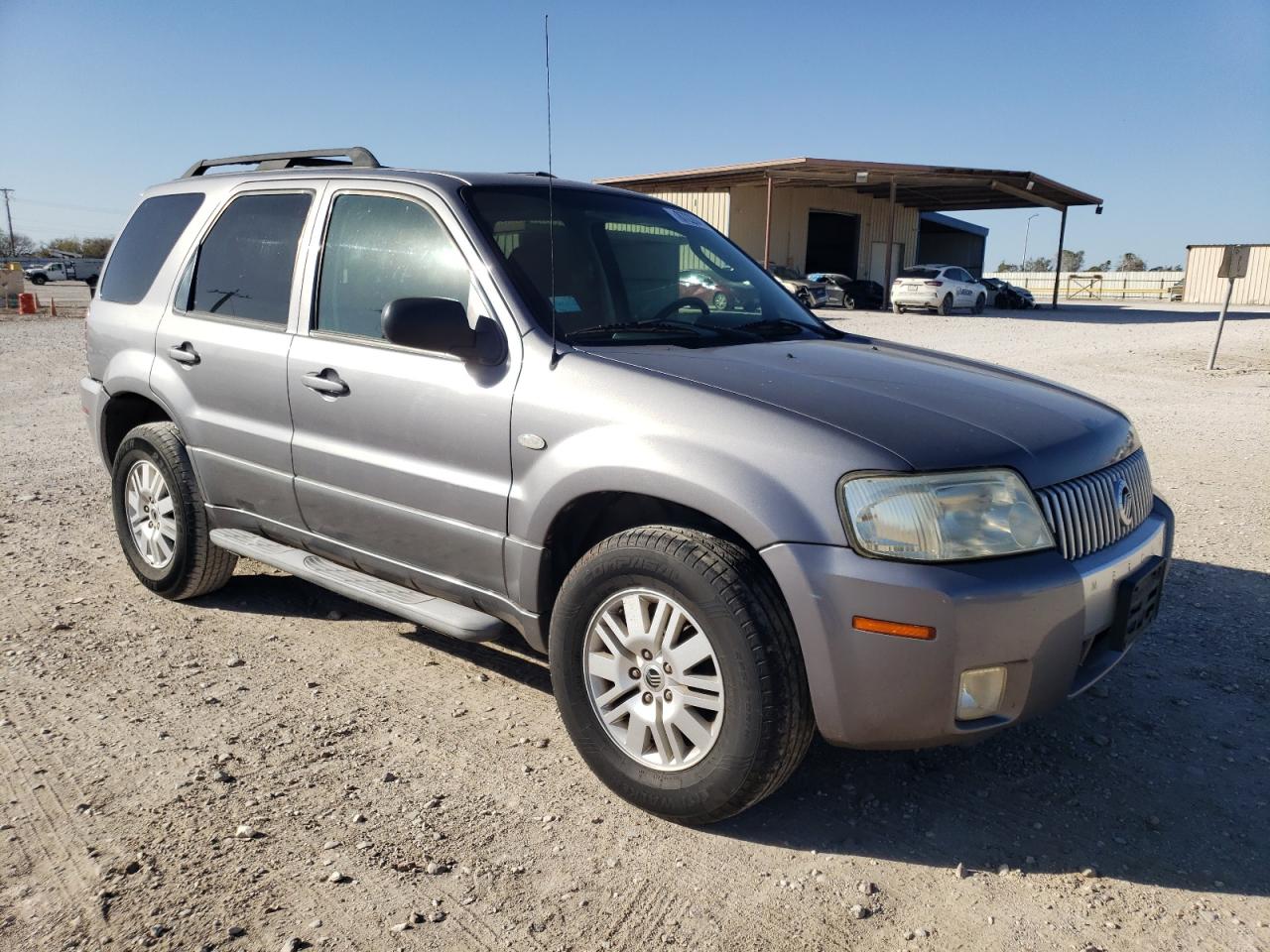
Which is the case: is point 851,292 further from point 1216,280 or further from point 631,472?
point 631,472

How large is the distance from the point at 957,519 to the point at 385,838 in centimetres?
179

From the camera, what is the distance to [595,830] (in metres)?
2.88

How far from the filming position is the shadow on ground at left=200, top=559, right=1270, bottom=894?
2781mm

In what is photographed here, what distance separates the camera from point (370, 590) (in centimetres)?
367

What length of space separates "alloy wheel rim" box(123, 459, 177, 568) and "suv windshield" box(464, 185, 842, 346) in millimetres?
2167

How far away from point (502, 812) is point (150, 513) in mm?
2741

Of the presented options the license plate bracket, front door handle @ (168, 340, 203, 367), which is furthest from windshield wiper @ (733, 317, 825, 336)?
front door handle @ (168, 340, 203, 367)

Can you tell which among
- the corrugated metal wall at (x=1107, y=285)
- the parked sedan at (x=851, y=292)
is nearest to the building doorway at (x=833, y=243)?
the parked sedan at (x=851, y=292)

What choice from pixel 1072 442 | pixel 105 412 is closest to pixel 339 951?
pixel 1072 442

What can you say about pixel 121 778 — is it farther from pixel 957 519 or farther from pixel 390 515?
pixel 957 519

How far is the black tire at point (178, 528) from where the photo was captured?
445 centimetres

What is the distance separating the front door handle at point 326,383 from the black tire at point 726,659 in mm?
1280

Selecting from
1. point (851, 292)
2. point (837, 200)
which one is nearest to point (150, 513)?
point (851, 292)

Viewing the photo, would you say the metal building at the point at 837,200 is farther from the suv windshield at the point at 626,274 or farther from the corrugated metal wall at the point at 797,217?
the suv windshield at the point at 626,274
